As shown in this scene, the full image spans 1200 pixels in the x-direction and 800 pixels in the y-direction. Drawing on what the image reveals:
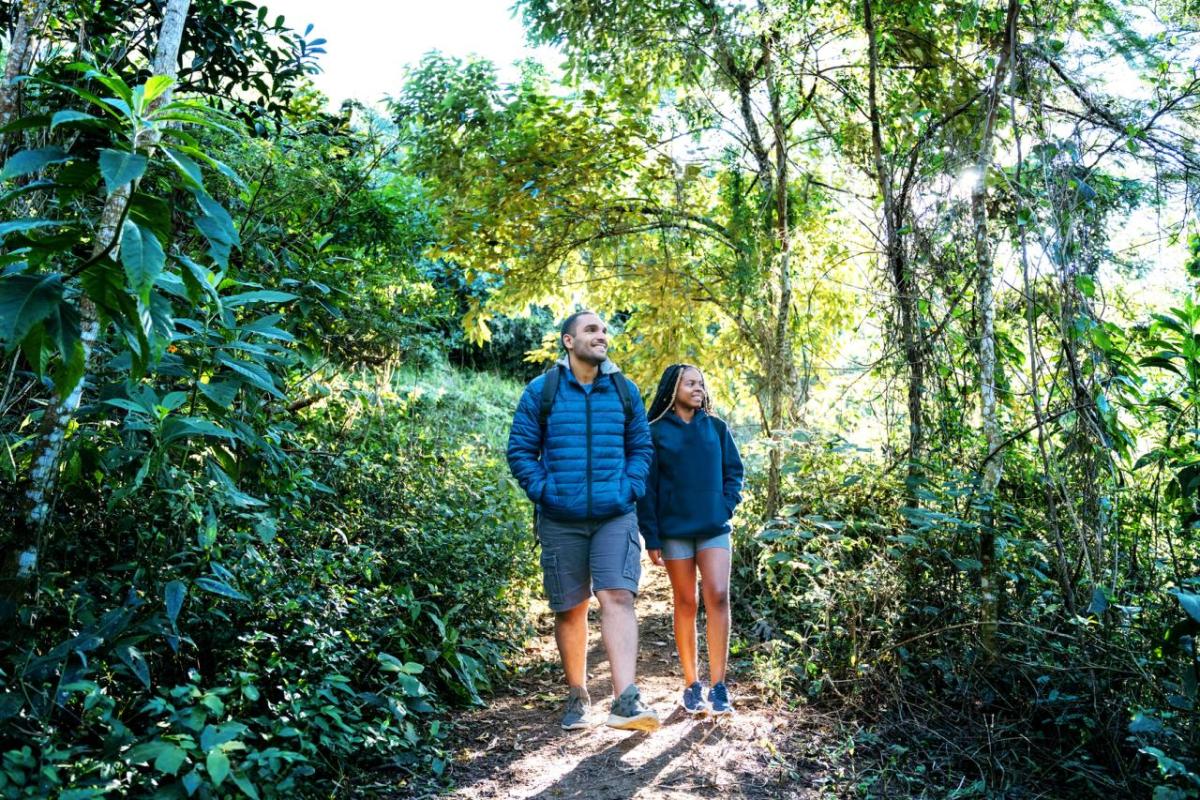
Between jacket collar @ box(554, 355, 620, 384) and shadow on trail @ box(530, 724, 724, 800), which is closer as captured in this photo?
shadow on trail @ box(530, 724, 724, 800)

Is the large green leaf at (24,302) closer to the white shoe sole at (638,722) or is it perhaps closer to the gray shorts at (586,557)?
the gray shorts at (586,557)

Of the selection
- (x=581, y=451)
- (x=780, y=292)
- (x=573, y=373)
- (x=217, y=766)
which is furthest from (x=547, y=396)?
(x=780, y=292)

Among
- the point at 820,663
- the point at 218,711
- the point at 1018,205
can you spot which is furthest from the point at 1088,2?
the point at 218,711

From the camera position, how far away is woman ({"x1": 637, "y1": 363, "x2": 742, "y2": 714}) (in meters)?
4.63

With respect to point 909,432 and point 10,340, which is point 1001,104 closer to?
point 909,432

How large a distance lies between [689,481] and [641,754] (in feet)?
4.53

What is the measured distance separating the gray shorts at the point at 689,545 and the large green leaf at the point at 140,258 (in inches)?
117

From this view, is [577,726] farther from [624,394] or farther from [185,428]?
[185,428]

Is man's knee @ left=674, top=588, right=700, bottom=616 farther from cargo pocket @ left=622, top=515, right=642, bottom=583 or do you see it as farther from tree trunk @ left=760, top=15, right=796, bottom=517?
tree trunk @ left=760, top=15, right=796, bottom=517

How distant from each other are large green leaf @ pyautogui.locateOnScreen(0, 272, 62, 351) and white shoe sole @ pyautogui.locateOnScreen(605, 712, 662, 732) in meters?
2.94

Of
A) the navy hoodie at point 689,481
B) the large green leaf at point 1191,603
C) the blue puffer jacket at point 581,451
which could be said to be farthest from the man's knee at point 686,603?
the large green leaf at point 1191,603

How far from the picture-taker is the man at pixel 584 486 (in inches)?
172

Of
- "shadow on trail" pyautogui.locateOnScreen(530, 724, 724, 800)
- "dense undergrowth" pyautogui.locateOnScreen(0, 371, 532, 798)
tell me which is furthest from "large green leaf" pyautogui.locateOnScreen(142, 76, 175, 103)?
"shadow on trail" pyautogui.locateOnScreen(530, 724, 724, 800)

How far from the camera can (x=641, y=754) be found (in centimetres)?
419
